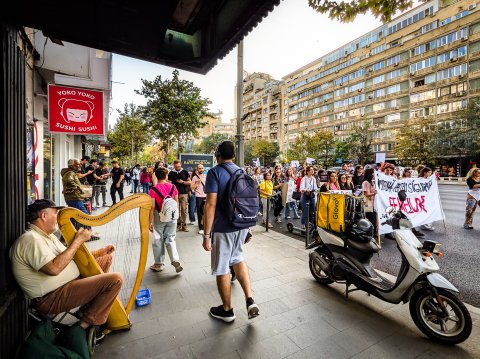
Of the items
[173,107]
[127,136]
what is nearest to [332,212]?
[173,107]

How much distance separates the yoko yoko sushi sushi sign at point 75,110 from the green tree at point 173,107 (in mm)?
10279

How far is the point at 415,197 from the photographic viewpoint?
6555mm

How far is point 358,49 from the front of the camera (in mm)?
49594

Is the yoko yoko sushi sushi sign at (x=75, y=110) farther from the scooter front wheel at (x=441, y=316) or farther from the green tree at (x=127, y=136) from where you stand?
the green tree at (x=127, y=136)

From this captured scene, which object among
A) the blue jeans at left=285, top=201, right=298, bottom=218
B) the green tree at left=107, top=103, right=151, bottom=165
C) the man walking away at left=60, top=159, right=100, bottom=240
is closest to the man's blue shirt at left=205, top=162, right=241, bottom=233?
the man walking away at left=60, top=159, right=100, bottom=240

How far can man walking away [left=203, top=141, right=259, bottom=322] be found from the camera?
9.39 ft

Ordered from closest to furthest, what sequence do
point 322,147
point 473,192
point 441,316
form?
1. point 441,316
2. point 473,192
3. point 322,147

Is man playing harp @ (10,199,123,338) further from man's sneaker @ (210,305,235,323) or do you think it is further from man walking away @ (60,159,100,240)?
man walking away @ (60,159,100,240)

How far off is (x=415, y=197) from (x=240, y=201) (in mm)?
5791

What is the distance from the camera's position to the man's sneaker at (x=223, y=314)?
116 inches

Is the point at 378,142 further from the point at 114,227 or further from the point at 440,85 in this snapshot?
the point at 114,227

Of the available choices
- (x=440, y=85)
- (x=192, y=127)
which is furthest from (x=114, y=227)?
(x=440, y=85)

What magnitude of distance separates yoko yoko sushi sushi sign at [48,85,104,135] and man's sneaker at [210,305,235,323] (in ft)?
14.9

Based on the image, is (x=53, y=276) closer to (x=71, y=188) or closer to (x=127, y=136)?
(x=71, y=188)
